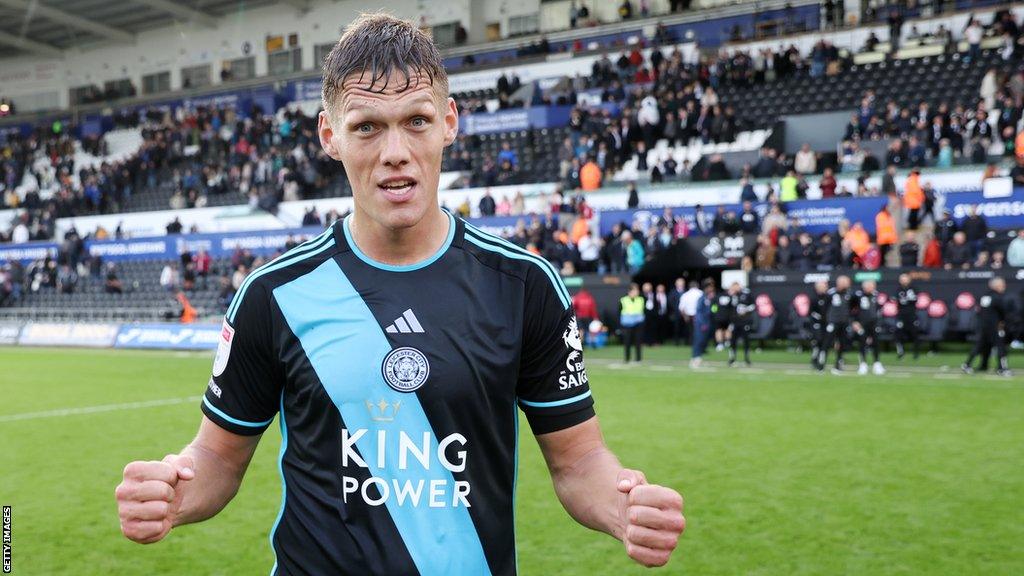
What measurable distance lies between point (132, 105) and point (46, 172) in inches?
282

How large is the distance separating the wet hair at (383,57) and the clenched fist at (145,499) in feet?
3.48

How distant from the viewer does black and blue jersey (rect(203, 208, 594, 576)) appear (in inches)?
104

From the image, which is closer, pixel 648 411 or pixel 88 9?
pixel 648 411

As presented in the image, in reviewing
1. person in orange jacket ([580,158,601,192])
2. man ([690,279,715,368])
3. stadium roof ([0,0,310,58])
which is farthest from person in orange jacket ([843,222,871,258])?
stadium roof ([0,0,310,58])

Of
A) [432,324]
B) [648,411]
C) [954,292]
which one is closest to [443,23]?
[954,292]

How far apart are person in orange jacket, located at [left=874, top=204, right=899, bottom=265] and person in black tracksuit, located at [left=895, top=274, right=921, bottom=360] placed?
4.09 feet

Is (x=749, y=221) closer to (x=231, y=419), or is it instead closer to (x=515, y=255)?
→ (x=515, y=255)

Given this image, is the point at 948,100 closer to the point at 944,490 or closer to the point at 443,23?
the point at 944,490

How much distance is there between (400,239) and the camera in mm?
2781

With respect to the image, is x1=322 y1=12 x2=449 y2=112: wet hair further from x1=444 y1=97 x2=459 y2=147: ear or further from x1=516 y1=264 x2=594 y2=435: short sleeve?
x1=516 y1=264 x2=594 y2=435: short sleeve

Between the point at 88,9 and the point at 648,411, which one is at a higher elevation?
the point at 88,9

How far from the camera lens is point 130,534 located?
2578 mm

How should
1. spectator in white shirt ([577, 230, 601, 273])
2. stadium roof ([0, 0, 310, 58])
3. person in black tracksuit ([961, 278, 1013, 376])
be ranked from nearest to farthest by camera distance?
1. person in black tracksuit ([961, 278, 1013, 376])
2. spectator in white shirt ([577, 230, 601, 273])
3. stadium roof ([0, 0, 310, 58])

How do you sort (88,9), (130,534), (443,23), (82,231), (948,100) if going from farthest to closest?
1. (88,9)
2. (443,23)
3. (82,231)
4. (948,100)
5. (130,534)
